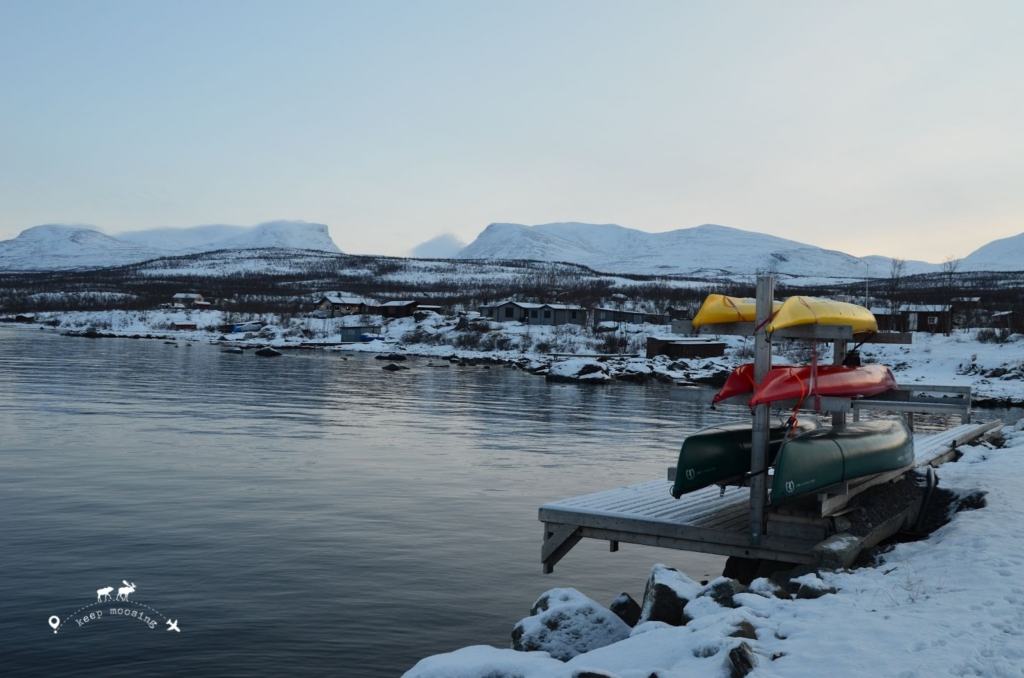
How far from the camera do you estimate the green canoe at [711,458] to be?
436 inches

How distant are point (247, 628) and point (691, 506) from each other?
6.00 metres

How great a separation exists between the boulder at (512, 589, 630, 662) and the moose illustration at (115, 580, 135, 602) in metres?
5.40

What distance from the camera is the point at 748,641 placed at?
6.51 m

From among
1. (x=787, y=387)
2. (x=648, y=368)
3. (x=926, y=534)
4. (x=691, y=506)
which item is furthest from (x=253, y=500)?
(x=648, y=368)

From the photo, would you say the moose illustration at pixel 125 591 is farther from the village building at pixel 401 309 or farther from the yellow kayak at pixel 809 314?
the village building at pixel 401 309

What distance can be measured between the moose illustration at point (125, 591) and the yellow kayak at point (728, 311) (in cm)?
814

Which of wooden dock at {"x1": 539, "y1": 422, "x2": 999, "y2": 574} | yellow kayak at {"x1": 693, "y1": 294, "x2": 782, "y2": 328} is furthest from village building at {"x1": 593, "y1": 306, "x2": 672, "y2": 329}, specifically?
yellow kayak at {"x1": 693, "y1": 294, "x2": 782, "y2": 328}

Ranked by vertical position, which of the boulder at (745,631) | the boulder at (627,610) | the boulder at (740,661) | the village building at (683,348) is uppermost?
the boulder at (740,661)

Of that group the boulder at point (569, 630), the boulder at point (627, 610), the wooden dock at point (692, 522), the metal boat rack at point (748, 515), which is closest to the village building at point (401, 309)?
the wooden dock at point (692, 522)

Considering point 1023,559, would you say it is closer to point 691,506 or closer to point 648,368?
point 691,506

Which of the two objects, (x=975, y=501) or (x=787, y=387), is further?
(x=975, y=501)

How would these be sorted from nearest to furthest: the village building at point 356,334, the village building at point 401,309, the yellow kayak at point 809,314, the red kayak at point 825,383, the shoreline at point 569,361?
the red kayak at point 825,383
the yellow kayak at point 809,314
the shoreline at point 569,361
the village building at point 356,334
the village building at point 401,309

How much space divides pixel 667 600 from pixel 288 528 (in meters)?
7.96

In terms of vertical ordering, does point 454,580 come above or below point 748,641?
below
